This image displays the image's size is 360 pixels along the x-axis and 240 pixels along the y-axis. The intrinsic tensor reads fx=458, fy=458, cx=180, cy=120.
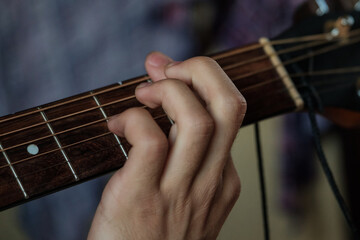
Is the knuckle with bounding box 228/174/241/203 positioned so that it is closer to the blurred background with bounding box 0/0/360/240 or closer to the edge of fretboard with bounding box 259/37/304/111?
the edge of fretboard with bounding box 259/37/304/111

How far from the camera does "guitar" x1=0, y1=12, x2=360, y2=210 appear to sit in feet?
1.58

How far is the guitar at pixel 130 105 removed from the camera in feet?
1.58

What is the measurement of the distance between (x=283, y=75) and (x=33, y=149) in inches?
14.6

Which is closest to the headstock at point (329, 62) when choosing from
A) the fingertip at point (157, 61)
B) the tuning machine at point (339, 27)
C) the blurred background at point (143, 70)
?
the tuning machine at point (339, 27)

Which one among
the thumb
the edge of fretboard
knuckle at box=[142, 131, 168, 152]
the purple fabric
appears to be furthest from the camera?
the purple fabric

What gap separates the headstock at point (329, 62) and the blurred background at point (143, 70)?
4.8 inches

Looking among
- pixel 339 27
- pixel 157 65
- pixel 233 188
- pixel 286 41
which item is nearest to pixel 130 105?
pixel 157 65

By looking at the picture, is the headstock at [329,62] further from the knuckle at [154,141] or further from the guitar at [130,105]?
the knuckle at [154,141]

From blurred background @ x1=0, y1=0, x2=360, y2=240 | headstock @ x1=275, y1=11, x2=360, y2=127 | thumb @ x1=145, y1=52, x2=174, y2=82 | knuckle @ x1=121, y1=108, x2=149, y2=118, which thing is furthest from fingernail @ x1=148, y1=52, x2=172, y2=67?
blurred background @ x1=0, y1=0, x2=360, y2=240

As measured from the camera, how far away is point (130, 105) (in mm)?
544

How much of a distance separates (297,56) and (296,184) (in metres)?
0.57

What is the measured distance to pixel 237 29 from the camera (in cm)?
105

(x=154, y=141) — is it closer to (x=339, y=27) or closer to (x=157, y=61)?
(x=157, y=61)

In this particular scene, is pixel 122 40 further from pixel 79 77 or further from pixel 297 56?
pixel 297 56
